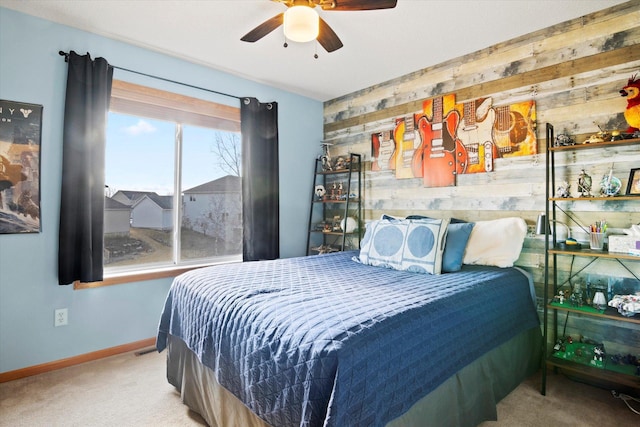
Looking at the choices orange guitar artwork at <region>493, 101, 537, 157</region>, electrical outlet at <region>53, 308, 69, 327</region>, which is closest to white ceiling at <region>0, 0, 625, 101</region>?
orange guitar artwork at <region>493, 101, 537, 157</region>

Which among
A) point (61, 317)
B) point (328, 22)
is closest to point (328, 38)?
point (328, 22)

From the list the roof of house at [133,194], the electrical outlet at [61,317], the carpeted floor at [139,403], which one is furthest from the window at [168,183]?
the carpeted floor at [139,403]

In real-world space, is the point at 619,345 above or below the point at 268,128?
below

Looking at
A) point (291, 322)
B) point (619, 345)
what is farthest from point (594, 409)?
point (291, 322)

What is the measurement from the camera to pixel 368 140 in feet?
12.2

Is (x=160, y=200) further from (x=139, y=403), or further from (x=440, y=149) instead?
(x=440, y=149)

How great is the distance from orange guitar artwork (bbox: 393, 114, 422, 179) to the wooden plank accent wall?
9cm

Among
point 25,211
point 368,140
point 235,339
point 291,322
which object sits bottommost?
point 235,339

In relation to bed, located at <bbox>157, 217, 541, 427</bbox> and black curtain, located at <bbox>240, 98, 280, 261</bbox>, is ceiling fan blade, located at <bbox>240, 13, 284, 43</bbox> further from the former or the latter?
bed, located at <bbox>157, 217, 541, 427</bbox>

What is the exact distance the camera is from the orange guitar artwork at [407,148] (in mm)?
3236

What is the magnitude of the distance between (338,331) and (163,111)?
2.72m

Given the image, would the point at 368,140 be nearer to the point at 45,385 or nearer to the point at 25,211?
the point at 25,211

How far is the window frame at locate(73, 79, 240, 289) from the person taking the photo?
273 centimetres

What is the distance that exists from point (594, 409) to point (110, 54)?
4.18m
